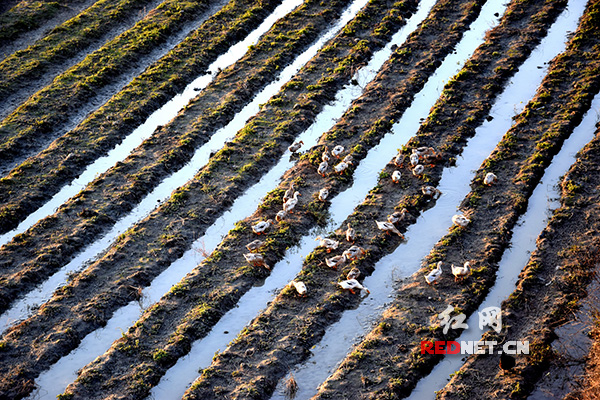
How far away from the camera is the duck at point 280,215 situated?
53.6ft

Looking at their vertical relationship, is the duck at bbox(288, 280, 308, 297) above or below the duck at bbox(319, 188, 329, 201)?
below

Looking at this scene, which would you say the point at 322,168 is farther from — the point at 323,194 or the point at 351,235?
the point at 351,235

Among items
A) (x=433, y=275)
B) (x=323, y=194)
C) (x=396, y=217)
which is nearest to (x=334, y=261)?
(x=396, y=217)

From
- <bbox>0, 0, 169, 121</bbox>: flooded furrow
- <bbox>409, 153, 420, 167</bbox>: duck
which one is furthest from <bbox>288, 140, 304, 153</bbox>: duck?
<bbox>0, 0, 169, 121</bbox>: flooded furrow

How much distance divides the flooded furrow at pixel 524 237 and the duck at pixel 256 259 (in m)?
5.18

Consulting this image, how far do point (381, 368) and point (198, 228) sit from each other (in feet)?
22.9

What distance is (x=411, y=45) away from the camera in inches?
912

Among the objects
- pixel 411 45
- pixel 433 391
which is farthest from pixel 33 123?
pixel 433 391

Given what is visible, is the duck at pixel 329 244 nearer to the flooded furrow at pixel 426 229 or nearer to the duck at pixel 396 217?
the flooded furrow at pixel 426 229

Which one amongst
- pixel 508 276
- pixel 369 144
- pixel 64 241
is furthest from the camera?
pixel 369 144

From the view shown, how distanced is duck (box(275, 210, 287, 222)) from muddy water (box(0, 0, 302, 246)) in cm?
666

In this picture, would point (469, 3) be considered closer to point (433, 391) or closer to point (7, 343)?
point (433, 391)

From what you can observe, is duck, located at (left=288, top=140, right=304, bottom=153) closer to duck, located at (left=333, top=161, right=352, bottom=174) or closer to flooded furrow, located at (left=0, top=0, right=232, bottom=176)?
duck, located at (left=333, top=161, right=352, bottom=174)

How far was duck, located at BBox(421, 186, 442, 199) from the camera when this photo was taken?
658 inches
